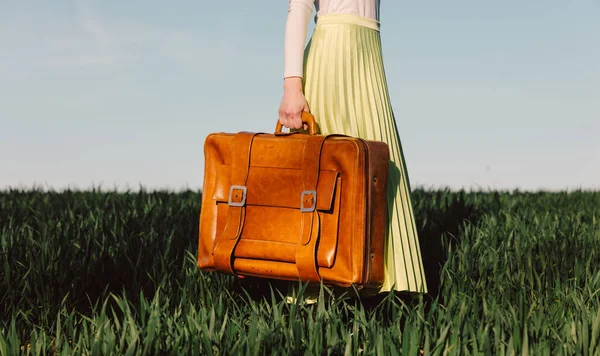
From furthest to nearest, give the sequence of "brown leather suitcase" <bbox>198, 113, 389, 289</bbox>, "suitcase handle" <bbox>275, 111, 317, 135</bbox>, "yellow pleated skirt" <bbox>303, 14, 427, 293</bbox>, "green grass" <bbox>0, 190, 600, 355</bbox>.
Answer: "yellow pleated skirt" <bbox>303, 14, 427, 293</bbox>
"suitcase handle" <bbox>275, 111, 317, 135</bbox>
"brown leather suitcase" <bbox>198, 113, 389, 289</bbox>
"green grass" <bbox>0, 190, 600, 355</bbox>

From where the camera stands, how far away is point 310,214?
9.97 ft

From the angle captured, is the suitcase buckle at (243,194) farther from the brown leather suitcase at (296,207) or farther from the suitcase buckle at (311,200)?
the suitcase buckle at (311,200)

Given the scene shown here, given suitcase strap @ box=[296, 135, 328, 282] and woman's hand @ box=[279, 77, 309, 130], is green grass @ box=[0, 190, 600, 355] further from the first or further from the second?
woman's hand @ box=[279, 77, 309, 130]

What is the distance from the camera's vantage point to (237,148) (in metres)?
3.22

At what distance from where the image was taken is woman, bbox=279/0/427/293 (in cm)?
326

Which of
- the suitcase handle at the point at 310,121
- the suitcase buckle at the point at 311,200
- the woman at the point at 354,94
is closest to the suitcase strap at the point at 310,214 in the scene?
the suitcase buckle at the point at 311,200

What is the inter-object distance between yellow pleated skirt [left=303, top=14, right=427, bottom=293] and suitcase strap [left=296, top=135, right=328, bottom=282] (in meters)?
0.31

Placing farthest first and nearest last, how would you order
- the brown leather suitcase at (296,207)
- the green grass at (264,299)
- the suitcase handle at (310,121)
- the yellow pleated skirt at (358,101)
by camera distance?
the yellow pleated skirt at (358,101) → the suitcase handle at (310,121) → the brown leather suitcase at (296,207) → the green grass at (264,299)

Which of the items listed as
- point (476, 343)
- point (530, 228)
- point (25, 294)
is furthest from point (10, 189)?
point (476, 343)

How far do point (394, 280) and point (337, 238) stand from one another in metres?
0.39

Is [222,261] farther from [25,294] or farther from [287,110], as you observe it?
[25,294]

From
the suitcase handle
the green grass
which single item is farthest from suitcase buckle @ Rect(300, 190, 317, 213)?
the green grass

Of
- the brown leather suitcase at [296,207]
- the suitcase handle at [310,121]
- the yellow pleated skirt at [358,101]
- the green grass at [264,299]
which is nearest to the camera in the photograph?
the green grass at [264,299]

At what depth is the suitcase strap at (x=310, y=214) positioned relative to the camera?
3.02 metres
